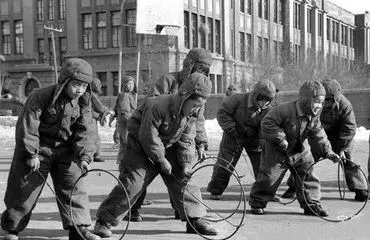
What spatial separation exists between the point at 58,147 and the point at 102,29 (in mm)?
39653

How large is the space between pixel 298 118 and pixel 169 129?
200cm

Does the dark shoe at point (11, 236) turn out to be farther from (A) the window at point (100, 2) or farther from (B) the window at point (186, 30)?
(A) the window at point (100, 2)

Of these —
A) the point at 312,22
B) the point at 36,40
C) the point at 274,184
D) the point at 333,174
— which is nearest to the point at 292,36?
the point at 312,22

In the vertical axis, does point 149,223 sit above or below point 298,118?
below

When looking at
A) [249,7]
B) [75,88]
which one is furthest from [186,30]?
[75,88]

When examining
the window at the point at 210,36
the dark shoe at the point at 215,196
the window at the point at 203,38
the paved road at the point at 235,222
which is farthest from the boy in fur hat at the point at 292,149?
the window at the point at 210,36

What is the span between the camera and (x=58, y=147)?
661cm

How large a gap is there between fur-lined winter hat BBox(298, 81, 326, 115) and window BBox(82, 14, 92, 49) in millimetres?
39107

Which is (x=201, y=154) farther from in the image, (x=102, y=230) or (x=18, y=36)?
(x=18, y=36)

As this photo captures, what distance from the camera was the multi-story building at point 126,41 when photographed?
42188mm

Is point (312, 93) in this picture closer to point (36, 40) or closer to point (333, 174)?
point (333, 174)

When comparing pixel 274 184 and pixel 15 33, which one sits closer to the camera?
pixel 274 184

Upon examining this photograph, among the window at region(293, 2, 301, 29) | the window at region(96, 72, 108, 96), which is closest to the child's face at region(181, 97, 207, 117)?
the window at region(96, 72, 108, 96)

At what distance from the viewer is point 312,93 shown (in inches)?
305
